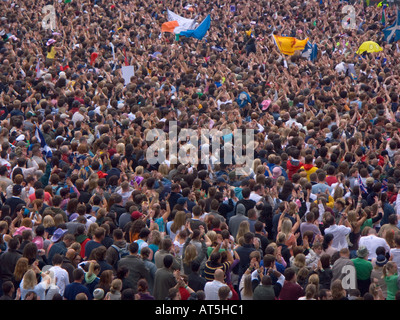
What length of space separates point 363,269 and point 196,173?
421cm

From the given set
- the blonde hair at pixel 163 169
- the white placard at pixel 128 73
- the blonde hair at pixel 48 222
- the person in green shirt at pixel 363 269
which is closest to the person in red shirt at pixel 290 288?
the person in green shirt at pixel 363 269

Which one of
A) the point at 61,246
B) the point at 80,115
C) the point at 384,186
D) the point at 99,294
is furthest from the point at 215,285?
the point at 80,115

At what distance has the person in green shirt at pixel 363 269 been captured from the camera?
9.30m

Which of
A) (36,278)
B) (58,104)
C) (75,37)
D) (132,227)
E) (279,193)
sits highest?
(75,37)

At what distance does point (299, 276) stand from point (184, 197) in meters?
3.03

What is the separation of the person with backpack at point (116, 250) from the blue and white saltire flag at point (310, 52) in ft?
47.9

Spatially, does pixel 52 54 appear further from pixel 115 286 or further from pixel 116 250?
→ pixel 115 286

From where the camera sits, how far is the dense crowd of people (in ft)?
29.9

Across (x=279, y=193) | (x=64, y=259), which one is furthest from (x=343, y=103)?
(x=64, y=259)

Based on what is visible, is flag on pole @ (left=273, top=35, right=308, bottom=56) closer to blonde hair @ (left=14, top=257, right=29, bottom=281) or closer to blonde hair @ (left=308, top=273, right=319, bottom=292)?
blonde hair @ (left=308, top=273, right=319, bottom=292)

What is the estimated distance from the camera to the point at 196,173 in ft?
41.9

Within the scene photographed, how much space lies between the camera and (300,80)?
19.3 meters

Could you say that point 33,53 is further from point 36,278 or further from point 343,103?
point 36,278

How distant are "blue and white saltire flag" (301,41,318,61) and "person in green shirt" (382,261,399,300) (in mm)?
14818
